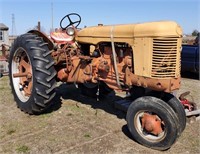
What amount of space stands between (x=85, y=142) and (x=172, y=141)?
1.19 meters

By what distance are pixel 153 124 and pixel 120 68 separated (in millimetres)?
1102

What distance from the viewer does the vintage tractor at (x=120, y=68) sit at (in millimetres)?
3617

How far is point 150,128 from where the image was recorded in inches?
144

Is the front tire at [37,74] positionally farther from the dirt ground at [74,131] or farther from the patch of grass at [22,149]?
the patch of grass at [22,149]

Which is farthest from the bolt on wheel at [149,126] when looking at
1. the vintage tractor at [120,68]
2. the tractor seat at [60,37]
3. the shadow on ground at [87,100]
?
the tractor seat at [60,37]

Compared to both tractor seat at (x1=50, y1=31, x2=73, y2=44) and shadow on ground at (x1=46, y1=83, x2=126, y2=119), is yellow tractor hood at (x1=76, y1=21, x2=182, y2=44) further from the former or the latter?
shadow on ground at (x1=46, y1=83, x2=126, y2=119)

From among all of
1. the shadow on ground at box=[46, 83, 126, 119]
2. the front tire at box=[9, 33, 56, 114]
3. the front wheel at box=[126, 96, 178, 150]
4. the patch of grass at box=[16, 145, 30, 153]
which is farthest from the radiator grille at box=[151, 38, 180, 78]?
the patch of grass at box=[16, 145, 30, 153]

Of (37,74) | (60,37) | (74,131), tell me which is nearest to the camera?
(74,131)

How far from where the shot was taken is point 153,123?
143 inches

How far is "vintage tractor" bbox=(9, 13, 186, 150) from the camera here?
3.62 metres

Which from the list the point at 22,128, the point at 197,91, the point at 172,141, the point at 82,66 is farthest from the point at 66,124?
the point at 197,91

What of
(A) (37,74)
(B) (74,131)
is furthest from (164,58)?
(A) (37,74)

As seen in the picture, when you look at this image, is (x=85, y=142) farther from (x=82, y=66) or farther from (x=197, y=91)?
(x=197, y=91)

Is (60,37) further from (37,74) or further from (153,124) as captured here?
(153,124)
